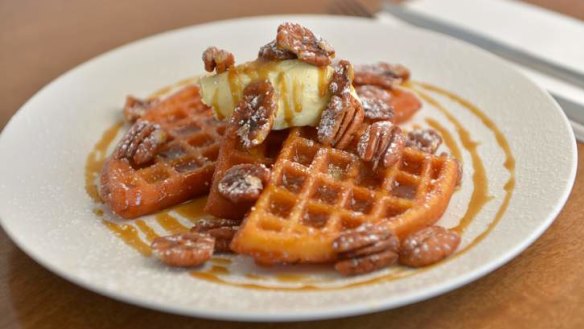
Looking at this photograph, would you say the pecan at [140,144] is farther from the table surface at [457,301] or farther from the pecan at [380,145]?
the pecan at [380,145]

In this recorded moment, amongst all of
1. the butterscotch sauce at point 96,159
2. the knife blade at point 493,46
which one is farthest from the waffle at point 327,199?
the knife blade at point 493,46

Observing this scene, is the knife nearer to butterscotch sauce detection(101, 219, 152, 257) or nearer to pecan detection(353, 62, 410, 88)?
pecan detection(353, 62, 410, 88)

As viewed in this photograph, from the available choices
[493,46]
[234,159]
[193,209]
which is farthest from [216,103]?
[493,46]

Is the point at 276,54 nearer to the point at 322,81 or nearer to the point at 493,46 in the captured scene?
the point at 322,81

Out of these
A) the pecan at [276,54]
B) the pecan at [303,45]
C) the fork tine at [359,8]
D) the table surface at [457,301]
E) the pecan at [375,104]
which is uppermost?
the pecan at [303,45]

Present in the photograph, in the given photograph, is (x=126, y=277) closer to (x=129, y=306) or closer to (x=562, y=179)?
(x=129, y=306)

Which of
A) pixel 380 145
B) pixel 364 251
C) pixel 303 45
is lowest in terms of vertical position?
pixel 364 251
